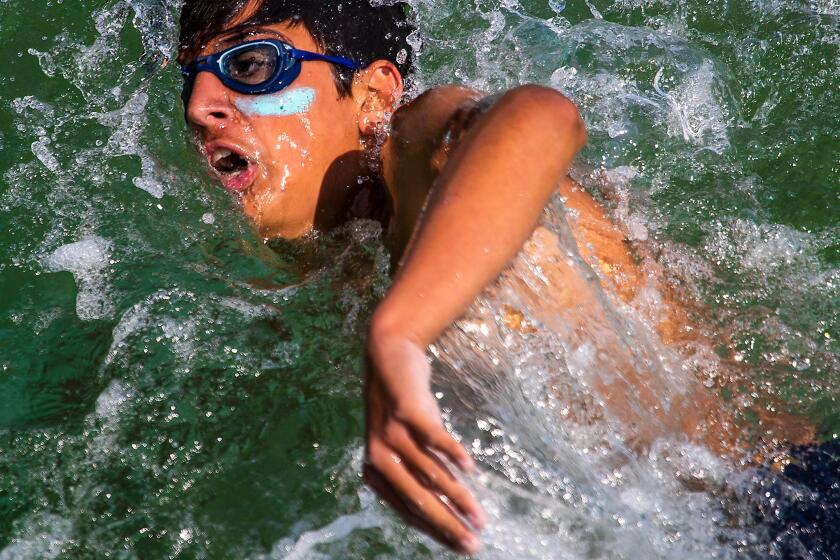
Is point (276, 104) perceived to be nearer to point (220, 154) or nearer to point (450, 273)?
point (220, 154)

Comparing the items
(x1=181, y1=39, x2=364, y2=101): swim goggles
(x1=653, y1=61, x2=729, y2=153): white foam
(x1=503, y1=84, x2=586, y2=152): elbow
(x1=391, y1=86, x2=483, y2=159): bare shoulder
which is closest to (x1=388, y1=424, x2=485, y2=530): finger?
(x1=503, y1=84, x2=586, y2=152): elbow

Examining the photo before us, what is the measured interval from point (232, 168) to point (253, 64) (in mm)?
331

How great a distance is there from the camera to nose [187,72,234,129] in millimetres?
2982

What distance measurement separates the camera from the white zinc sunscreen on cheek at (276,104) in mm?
2969

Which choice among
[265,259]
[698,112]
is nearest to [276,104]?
[265,259]

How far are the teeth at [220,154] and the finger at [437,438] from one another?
1.62 metres

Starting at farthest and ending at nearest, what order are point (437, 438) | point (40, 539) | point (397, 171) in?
point (40, 539) < point (397, 171) < point (437, 438)

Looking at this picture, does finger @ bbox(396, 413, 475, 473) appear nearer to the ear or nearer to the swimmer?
the swimmer

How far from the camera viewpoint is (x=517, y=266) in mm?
2322

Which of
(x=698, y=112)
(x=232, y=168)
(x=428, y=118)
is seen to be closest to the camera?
(x=428, y=118)

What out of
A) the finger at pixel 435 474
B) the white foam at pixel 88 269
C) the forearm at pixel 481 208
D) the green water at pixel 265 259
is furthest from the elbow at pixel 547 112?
the white foam at pixel 88 269

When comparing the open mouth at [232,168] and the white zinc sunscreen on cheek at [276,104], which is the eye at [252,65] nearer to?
the white zinc sunscreen on cheek at [276,104]

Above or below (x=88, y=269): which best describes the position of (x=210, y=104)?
above

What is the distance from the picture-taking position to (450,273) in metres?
1.86
